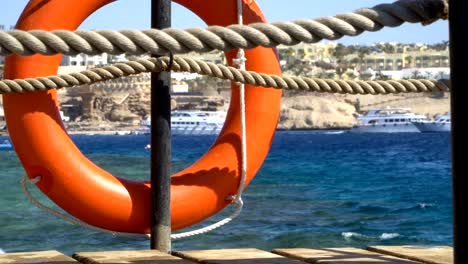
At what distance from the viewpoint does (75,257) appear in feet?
5.77

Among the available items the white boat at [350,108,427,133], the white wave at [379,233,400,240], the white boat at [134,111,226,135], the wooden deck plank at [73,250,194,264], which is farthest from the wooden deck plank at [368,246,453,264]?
the white boat at [134,111,226,135]

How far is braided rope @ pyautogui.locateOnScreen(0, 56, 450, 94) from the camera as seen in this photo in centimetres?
192

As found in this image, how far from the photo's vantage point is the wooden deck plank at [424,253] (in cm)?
170

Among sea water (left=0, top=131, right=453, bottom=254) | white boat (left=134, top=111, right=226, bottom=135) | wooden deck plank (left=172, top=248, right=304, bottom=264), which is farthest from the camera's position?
white boat (left=134, top=111, right=226, bottom=135)

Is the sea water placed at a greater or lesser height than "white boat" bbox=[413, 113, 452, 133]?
lesser

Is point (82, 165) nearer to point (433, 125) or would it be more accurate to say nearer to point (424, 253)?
point (424, 253)

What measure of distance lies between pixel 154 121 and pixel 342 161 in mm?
27350

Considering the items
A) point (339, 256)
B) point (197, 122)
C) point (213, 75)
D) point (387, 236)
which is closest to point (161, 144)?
point (213, 75)

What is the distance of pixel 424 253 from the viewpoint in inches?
70.1

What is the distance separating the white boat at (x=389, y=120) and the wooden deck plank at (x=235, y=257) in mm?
48891

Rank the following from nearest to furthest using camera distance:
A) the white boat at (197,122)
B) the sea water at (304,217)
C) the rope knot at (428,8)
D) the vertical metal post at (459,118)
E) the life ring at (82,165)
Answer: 1. the vertical metal post at (459,118)
2. the rope knot at (428,8)
3. the life ring at (82,165)
4. the sea water at (304,217)
5. the white boat at (197,122)

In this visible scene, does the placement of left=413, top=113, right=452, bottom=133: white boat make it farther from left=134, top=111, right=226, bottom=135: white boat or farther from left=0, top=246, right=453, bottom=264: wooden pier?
left=0, top=246, right=453, bottom=264: wooden pier

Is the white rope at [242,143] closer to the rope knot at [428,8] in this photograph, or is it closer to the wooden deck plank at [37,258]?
the wooden deck plank at [37,258]

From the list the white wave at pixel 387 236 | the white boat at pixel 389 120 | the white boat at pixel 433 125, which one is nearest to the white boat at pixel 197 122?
the white boat at pixel 389 120
